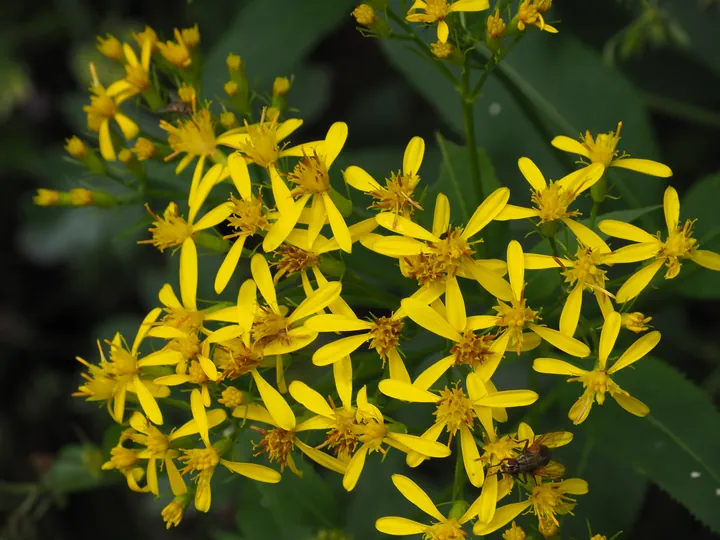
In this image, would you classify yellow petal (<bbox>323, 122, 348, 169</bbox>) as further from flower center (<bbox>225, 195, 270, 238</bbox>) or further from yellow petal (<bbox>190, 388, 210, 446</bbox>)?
yellow petal (<bbox>190, 388, 210, 446</bbox>)

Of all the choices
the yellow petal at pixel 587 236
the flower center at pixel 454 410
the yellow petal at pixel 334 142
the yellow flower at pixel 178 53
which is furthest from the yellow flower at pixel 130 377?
the yellow petal at pixel 587 236

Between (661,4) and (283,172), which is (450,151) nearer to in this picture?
(283,172)

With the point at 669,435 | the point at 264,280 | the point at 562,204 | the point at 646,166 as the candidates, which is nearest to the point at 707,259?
the point at 646,166

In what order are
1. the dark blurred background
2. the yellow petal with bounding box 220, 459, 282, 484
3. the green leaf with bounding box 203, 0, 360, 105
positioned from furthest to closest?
the dark blurred background → the green leaf with bounding box 203, 0, 360, 105 → the yellow petal with bounding box 220, 459, 282, 484

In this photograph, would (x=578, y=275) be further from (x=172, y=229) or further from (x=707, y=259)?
(x=172, y=229)

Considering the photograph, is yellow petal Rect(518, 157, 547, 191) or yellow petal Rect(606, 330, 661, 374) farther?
yellow petal Rect(518, 157, 547, 191)

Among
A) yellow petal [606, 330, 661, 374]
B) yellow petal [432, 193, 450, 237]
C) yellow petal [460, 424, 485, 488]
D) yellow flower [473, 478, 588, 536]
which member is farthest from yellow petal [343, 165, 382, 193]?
yellow flower [473, 478, 588, 536]

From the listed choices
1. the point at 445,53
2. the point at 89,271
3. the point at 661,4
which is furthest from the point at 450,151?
the point at 89,271

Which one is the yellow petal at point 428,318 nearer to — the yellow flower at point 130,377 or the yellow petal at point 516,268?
the yellow petal at point 516,268
